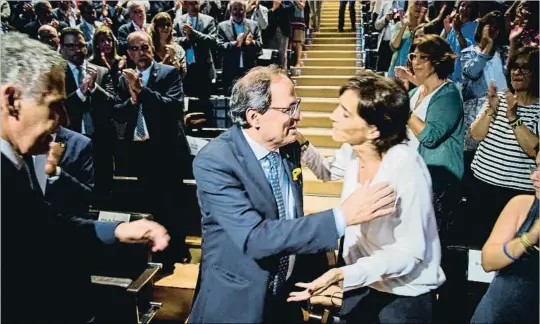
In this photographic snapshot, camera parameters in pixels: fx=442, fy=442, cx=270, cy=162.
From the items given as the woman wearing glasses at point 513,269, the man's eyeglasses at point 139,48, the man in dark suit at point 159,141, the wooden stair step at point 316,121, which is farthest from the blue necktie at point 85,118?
the woman wearing glasses at point 513,269

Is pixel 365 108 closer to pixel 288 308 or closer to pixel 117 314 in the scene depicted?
pixel 288 308

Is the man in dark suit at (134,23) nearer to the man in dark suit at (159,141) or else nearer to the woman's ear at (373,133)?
the man in dark suit at (159,141)

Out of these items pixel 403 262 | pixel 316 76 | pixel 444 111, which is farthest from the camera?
pixel 316 76

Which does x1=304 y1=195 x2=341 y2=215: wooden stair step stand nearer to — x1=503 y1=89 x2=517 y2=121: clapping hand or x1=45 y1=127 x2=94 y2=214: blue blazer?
x1=503 y1=89 x2=517 y2=121: clapping hand

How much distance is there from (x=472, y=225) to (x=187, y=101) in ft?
10.0

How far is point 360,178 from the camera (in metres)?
1.64

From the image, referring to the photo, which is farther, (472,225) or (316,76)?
(316,76)

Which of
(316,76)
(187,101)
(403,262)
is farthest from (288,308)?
(316,76)

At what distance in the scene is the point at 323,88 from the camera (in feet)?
19.7

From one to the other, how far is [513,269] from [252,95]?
1087mm

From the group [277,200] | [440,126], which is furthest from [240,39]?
[277,200]

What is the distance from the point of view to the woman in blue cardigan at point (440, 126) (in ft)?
7.55

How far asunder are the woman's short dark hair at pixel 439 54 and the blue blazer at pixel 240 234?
1392mm

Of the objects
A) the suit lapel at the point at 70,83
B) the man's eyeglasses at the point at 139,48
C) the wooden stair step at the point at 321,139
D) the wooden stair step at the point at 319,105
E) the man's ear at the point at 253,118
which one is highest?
the man's eyeglasses at the point at 139,48
